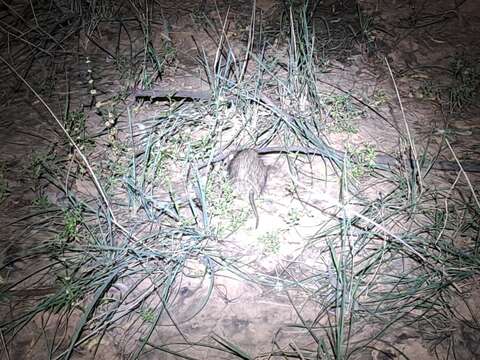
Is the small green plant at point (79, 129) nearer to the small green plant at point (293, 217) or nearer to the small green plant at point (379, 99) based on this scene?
the small green plant at point (293, 217)

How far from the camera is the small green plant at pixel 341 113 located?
2162 millimetres

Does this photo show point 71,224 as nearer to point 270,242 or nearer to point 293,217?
point 270,242

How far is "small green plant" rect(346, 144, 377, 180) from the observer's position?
6.34ft

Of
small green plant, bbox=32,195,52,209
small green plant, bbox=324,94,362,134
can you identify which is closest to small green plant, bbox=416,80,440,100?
small green plant, bbox=324,94,362,134

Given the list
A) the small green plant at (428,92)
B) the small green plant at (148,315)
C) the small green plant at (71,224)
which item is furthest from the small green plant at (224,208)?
the small green plant at (428,92)

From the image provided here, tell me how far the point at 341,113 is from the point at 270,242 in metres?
0.89

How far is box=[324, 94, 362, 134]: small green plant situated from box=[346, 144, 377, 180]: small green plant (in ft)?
0.49

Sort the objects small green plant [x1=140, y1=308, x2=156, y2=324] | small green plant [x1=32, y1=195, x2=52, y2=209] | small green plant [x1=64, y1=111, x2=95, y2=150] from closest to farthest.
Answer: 1. small green plant [x1=140, y1=308, x2=156, y2=324]
2. small green plant [x1=32, y1=195, x2=52, y2=209]
3. small green plant [x1=64, y1=111, x2=95, y2=150]

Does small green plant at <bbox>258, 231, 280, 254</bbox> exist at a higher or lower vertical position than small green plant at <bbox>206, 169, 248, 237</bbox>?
lower

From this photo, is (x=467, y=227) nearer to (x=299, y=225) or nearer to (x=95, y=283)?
(x=299, y=225)

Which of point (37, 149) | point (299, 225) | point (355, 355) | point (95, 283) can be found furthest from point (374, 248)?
point (37, 149)

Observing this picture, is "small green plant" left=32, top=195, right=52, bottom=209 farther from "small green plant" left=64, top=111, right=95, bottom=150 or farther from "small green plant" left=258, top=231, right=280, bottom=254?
"small green plant" left=258, top=231, right=280, bottom=254

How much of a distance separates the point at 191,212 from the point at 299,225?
48 centimetres

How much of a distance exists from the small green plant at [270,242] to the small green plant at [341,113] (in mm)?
Answer: 746
